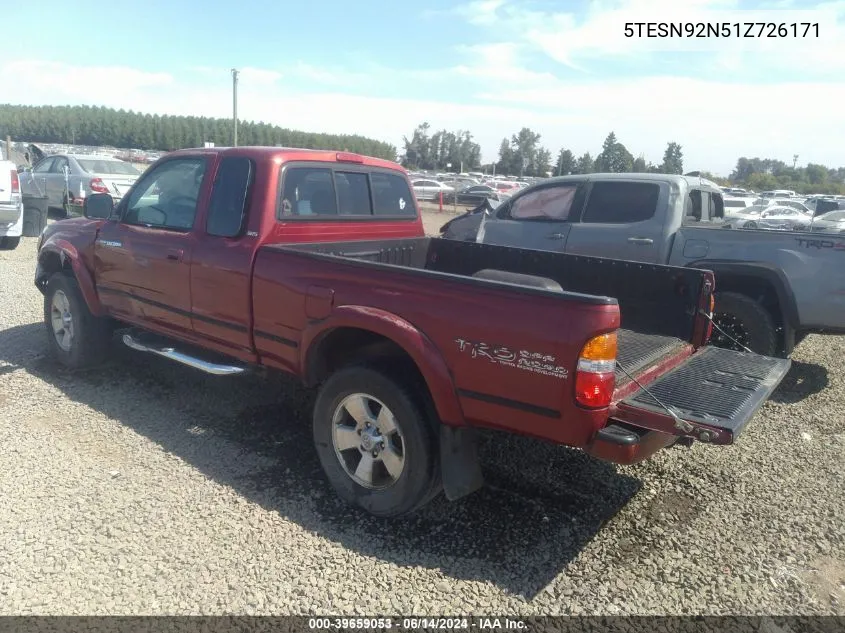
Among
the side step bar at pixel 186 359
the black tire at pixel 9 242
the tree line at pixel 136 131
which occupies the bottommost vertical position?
the black tire at pixel 9 242

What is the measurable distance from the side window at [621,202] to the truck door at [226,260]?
4.02 m

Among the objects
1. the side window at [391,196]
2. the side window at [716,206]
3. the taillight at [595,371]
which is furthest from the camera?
the side window at [716,206]

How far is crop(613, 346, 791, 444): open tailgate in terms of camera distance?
8.73 ft

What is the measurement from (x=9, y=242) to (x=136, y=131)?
86.2m

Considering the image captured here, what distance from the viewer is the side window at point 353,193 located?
4668 mm

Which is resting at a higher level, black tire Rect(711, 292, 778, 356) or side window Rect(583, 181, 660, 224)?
side window Rect(583, 181, 660, 224)

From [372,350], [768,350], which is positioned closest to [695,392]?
[372,350]

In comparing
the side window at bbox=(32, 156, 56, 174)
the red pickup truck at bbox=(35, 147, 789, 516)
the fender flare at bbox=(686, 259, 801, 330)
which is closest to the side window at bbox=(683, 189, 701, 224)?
the fender flare at bbox=(686, 259, 801, 330)

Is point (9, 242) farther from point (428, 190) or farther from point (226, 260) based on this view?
point (428, 190)

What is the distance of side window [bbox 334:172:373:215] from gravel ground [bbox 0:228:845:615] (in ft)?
5.13

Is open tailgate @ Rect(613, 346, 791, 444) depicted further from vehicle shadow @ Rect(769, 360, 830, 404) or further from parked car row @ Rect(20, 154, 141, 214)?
parked car row @ Rect(20, 154, 141, 214)

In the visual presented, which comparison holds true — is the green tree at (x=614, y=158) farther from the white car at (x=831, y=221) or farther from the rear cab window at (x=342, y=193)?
the rear cab window at (x=342, y=193)

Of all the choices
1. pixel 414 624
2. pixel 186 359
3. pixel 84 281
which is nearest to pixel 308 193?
pixel 186 359

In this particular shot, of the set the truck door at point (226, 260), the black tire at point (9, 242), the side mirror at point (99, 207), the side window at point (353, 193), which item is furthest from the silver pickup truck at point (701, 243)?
the black tire at point (9, 242)
